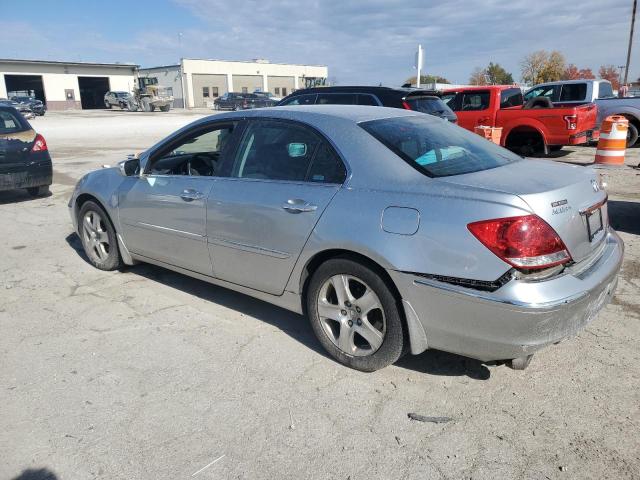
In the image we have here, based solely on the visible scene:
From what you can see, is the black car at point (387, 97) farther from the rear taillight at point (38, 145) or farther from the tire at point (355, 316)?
the tire at point (355, 316)

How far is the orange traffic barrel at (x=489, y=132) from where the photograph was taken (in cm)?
1155

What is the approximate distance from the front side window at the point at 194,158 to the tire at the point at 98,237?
0.79 m

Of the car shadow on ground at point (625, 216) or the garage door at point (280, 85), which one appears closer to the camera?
the car shadow on ground at point (625, 216)

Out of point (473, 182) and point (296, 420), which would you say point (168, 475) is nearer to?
point (296, 420)

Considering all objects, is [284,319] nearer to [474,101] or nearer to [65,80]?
[474,101]

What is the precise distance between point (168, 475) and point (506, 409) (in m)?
1.79

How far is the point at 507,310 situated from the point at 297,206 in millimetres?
1422

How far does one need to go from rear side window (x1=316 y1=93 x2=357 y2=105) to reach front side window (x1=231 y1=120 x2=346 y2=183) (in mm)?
5145

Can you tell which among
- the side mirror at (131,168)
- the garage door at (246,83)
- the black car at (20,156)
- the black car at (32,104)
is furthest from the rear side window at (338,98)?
the garage door at (246,83)

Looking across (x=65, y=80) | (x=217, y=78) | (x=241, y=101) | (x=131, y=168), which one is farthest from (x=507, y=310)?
(x=217, y=78)

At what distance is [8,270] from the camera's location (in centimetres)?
529

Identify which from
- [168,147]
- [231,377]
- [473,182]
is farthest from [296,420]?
[168,147]

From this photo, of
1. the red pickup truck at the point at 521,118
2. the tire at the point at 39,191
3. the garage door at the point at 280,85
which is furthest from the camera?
the garage door at the point at 280,85

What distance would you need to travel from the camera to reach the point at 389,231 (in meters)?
2.87
